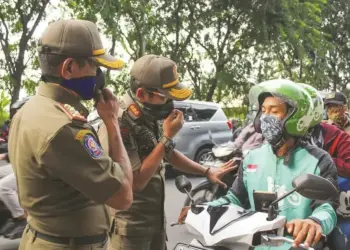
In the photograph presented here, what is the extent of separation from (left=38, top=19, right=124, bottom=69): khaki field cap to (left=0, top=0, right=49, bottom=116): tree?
1328cm

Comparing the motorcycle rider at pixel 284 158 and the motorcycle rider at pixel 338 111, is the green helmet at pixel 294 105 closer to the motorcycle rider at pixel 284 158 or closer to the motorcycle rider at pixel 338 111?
the motorcycle rider at pixel 284 158

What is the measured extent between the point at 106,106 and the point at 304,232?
3.05ft

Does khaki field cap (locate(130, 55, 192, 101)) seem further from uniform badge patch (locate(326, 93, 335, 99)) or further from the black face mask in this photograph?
uniform badge patch (locate(326, 93, 335, 99))

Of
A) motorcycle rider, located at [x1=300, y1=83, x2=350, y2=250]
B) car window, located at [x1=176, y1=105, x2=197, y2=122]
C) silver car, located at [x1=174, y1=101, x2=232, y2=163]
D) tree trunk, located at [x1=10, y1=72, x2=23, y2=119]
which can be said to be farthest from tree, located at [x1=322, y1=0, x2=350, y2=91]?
motorcycle rider, located at [x1=300, y1=83, x2=350, y2=250]

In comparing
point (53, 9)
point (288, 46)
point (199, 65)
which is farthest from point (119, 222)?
point (199, 65)

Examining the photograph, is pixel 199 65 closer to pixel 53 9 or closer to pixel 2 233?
pixel 53 9

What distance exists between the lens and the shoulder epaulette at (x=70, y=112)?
2.04m

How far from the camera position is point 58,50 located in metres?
2.15

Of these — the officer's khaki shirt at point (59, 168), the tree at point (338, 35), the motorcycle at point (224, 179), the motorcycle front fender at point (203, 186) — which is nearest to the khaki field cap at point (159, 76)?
the officer's khaki shirt at point (59, 168)

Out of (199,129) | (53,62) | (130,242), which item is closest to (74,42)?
(53,62)

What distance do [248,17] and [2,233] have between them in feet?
50.2

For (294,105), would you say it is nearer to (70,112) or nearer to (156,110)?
(156,110)

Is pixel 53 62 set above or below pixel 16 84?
above

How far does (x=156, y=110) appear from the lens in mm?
3025
